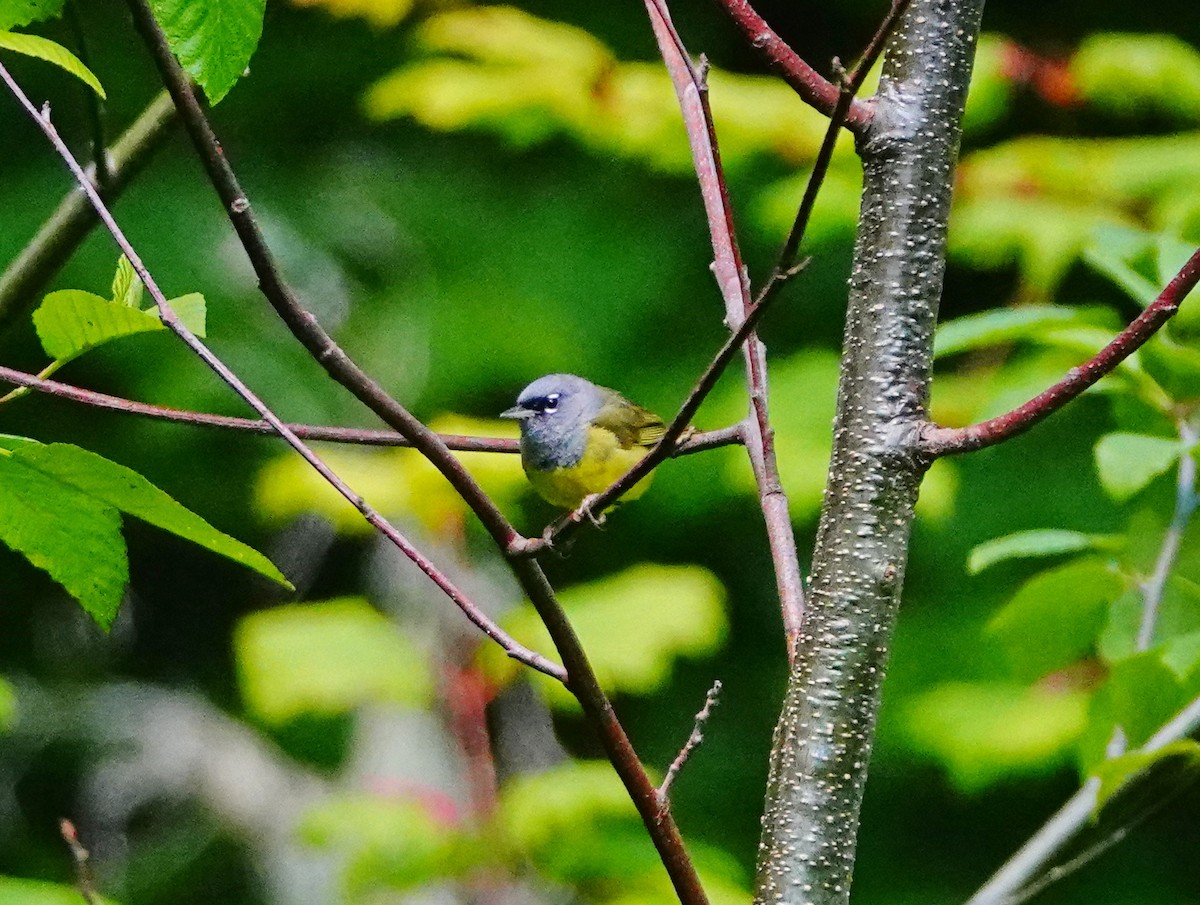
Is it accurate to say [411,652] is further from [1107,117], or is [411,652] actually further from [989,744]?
[1107,117]

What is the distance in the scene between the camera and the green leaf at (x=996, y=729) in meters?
3.13

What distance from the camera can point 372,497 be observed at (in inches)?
125

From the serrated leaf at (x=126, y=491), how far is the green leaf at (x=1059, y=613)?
3.13 feet

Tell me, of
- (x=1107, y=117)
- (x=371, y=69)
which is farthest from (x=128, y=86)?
(x=1107, y=117)

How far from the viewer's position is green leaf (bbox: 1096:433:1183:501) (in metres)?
1.38

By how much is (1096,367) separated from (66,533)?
62 cm

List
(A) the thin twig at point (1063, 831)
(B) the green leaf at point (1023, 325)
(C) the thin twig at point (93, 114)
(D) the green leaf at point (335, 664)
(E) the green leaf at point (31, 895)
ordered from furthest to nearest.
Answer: (D) the green leaf at point (335, 664)
(E) the green leaf at point (31, 895)
(B) the green leaf at point (1023, 325)
(A) the thin twig at point (1063, 831)
(C) the thin twig at point (93, 114)

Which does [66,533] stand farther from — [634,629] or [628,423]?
[634,629]

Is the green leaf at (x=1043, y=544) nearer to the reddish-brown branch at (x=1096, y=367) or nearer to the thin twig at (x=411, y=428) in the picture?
the reddish-brown branch at (x=1096, y=367)

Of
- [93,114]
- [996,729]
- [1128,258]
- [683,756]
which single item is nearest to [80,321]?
[93,114]

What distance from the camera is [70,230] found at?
3.84 ft

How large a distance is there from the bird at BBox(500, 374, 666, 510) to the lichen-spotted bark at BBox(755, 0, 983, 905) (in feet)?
4.14

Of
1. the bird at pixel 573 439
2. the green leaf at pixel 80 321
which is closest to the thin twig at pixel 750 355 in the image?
the green leaf at pixel 80 321

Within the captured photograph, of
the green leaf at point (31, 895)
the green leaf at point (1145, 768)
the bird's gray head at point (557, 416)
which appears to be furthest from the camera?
the bird's gray head at point (557, 416)
